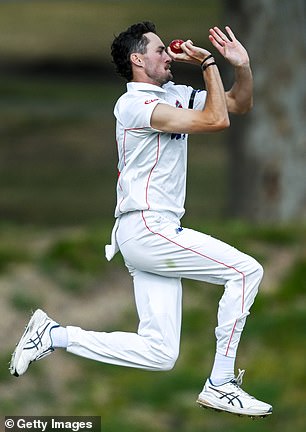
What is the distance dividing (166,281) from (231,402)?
1.00 metres

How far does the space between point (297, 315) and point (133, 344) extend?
1076 cm

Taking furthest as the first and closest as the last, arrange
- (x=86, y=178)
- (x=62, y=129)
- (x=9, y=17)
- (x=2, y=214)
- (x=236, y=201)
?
(x=9, y=17) < (x=62, y=129) < (x=86, y=178) < (x=2, y=214) < (x=236, y=201)

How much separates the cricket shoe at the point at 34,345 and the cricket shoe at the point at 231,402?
3.99 ft

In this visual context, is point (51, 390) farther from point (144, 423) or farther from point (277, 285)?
point (277, 285)

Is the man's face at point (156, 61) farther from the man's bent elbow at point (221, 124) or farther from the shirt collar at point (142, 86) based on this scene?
the man's bent elbow at point (221, 124)

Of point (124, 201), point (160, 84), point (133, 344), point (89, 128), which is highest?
point (160, 84)

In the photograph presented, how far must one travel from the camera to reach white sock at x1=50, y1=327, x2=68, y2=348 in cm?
1248

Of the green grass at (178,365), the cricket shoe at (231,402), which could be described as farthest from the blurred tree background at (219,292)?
the cricket shoe at (231,402)

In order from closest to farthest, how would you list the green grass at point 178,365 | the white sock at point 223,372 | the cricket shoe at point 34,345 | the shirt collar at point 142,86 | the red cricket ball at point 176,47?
the red cricket ball at point 176,47, the shirt collar at point 142,86, the white sock at point 223,372, the cricket shoe at point 34,345, the green grass at point 178,365

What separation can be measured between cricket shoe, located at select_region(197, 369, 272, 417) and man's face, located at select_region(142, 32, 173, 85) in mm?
2246

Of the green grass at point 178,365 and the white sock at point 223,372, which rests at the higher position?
the white sock at point 223,372

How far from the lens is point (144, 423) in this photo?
74.1ft

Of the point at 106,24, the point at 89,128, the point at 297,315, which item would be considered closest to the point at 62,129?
the point at 89,128

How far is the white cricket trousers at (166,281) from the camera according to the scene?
12.0 m
